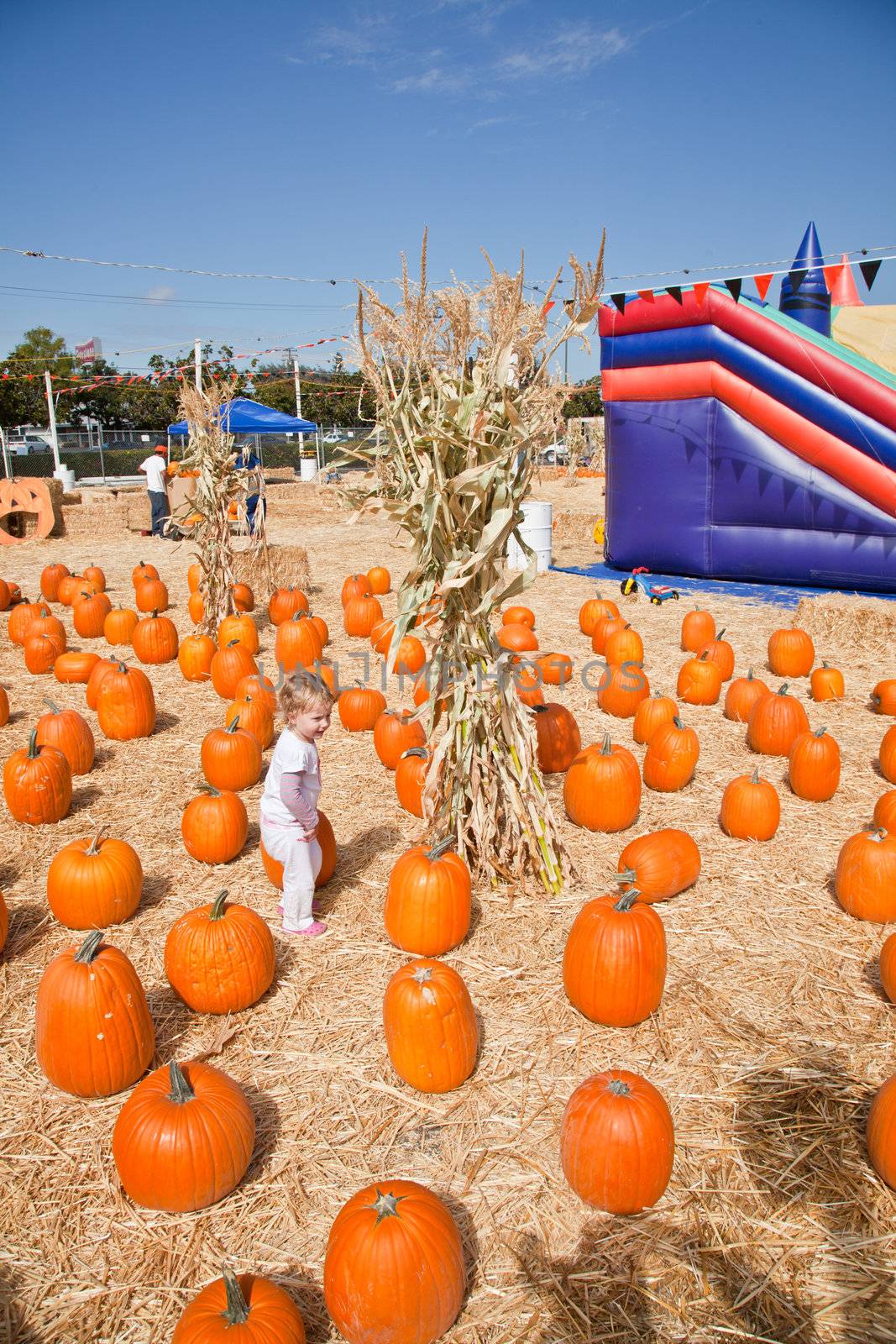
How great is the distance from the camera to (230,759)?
5.12 meters

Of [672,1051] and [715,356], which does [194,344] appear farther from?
[672,1051]

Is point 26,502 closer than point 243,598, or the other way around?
point 243,598

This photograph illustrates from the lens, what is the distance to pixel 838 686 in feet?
22.5

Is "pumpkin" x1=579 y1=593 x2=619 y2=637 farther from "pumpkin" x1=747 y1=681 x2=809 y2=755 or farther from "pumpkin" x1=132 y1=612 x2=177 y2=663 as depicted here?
"pumpkin" x1=132 y1=612 x2=177 y2=663

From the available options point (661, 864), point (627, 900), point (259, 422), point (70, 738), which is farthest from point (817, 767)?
point (259, 422)

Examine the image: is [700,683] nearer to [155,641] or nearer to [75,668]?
[155,641]

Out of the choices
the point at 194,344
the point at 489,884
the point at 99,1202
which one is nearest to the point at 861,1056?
the point at 489,884

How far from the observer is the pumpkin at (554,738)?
5195 millimetres

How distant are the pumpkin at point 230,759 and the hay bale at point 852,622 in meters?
6.05

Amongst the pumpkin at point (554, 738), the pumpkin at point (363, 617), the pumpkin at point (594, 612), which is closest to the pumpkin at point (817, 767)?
the pumpkin at point (554, 738)

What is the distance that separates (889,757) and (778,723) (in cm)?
70

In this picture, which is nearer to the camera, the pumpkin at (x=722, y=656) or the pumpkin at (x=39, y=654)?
the pumpkin at (x=722, y=656)

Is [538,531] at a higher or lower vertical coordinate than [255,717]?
higher

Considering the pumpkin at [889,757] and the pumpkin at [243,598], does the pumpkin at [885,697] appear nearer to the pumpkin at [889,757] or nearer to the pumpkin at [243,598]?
the pumpkin at [889,757]
